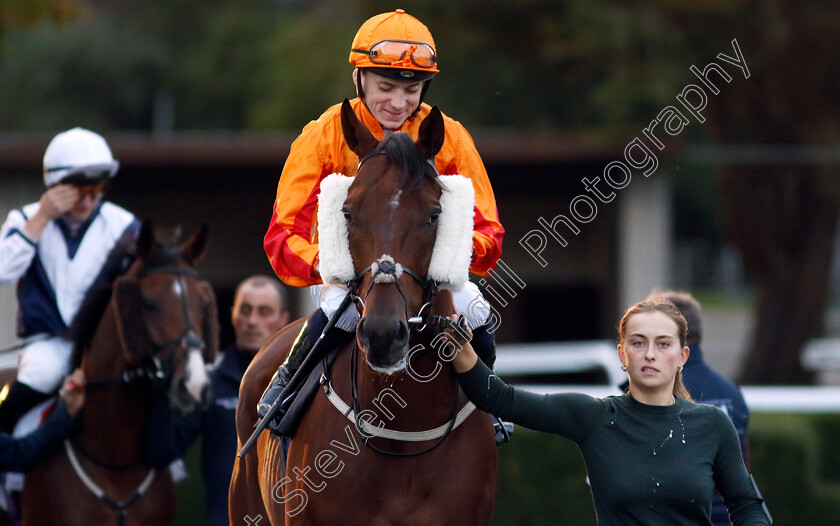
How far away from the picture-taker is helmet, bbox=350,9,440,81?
3320 mm

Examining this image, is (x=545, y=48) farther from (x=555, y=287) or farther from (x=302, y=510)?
(x=302, y=510)

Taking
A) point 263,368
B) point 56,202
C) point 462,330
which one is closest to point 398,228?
point 462,330

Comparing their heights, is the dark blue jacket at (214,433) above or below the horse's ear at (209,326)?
below

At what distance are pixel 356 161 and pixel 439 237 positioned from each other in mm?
727

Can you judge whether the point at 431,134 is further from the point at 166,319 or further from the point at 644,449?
the point at 166,319

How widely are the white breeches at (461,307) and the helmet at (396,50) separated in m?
0.72

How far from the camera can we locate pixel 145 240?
4.88 metres

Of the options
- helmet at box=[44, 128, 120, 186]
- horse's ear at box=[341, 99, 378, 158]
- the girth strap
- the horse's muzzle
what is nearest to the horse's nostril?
the horse's muzzle

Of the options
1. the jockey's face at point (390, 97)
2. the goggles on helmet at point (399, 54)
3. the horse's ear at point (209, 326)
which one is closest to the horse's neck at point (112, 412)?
the horse's ear at point (209, 326)

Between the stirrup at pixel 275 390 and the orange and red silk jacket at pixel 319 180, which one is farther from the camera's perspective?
the stirrup at pixel 275 390

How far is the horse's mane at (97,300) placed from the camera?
4918 millimetres

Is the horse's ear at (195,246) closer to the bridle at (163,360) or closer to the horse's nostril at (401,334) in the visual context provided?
the bridle at (163,360)

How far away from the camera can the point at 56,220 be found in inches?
201

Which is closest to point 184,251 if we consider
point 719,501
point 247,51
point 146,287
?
point 146,287
